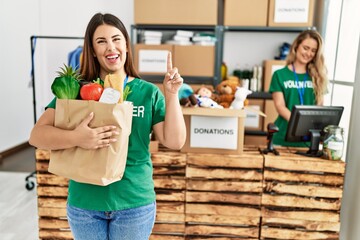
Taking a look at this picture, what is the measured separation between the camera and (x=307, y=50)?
86.2 inches

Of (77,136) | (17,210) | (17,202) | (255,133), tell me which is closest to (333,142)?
(77,136)

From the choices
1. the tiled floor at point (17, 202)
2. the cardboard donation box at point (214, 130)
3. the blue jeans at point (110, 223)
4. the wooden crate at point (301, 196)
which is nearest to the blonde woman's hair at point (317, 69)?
the wooden crate at point (301, 196)

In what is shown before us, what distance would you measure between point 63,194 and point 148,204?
1.03 m

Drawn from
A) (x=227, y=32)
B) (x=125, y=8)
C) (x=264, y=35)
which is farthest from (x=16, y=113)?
(x=264, y=35)

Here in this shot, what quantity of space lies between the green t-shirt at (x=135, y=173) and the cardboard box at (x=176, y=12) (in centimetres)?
236

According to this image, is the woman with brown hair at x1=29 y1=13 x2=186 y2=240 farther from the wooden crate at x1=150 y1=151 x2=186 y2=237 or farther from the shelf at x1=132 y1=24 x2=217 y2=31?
the shelf at x1=132 y1=24 x2=217 y2=31

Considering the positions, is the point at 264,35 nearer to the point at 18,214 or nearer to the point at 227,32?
the point at 227,32

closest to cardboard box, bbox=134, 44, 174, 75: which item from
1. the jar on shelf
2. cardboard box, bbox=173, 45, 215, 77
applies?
cardboard box, bbox=173, 45, 215, 77

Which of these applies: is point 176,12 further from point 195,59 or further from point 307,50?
point 307,50

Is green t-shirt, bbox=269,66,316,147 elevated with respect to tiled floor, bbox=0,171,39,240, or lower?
elevated

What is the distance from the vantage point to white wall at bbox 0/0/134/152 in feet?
14.1

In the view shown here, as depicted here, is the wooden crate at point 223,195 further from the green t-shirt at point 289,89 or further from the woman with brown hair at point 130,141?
the woman with brown hair at point 130,141

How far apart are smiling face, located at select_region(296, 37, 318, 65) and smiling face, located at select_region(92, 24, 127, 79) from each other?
1.50 metres

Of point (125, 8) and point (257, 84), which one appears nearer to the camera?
point (257, 84)
